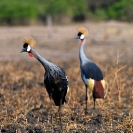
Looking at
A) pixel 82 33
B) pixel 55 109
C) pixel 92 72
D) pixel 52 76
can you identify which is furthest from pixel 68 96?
pixel 52 76

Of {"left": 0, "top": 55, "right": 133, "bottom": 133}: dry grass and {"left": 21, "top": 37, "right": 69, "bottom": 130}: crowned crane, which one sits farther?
{"left": 0, "top": 55, "right": 133, "bottom": 133}: dry grass

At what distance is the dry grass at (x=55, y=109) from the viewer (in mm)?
7857

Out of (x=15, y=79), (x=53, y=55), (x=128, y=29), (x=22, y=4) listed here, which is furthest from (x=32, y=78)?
(x=22, y=4)

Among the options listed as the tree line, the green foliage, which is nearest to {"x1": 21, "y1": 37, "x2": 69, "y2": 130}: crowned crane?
the tree line

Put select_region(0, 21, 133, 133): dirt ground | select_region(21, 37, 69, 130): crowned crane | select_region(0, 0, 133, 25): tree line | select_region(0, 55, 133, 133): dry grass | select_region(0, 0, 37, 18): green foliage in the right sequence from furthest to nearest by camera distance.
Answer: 1. select_region(0, 0, 133, 25): tree line
2. select_region(0, 0, 37, 18): green foliage
3. select_region(0, 21, 133, 133): dirt ground
4. select_region(0, 55, 133, 133): dry grass
5. select_region(21, 37, 69, 130): crowned crane

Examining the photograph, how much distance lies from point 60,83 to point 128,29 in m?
21.6

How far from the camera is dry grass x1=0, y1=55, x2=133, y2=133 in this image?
25.8ft

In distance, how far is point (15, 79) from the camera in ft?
42.9

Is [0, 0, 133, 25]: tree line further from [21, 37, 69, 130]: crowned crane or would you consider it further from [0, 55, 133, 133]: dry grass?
[21, 37, 69, 130]: crowned crane

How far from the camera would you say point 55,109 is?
9531 millimetres

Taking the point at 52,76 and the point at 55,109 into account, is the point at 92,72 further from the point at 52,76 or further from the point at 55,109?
the point at 52,76

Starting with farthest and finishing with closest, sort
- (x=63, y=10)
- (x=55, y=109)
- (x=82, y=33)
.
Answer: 1. (x=63, y=10)
2. (x=82, y=33)
3. (x=55, y=109)

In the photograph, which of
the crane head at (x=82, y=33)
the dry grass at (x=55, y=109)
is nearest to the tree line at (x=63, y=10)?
the dry grass at (x=55, y=109)

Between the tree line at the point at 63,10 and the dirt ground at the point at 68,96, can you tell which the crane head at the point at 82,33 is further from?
the tree line at the point at 63,10
